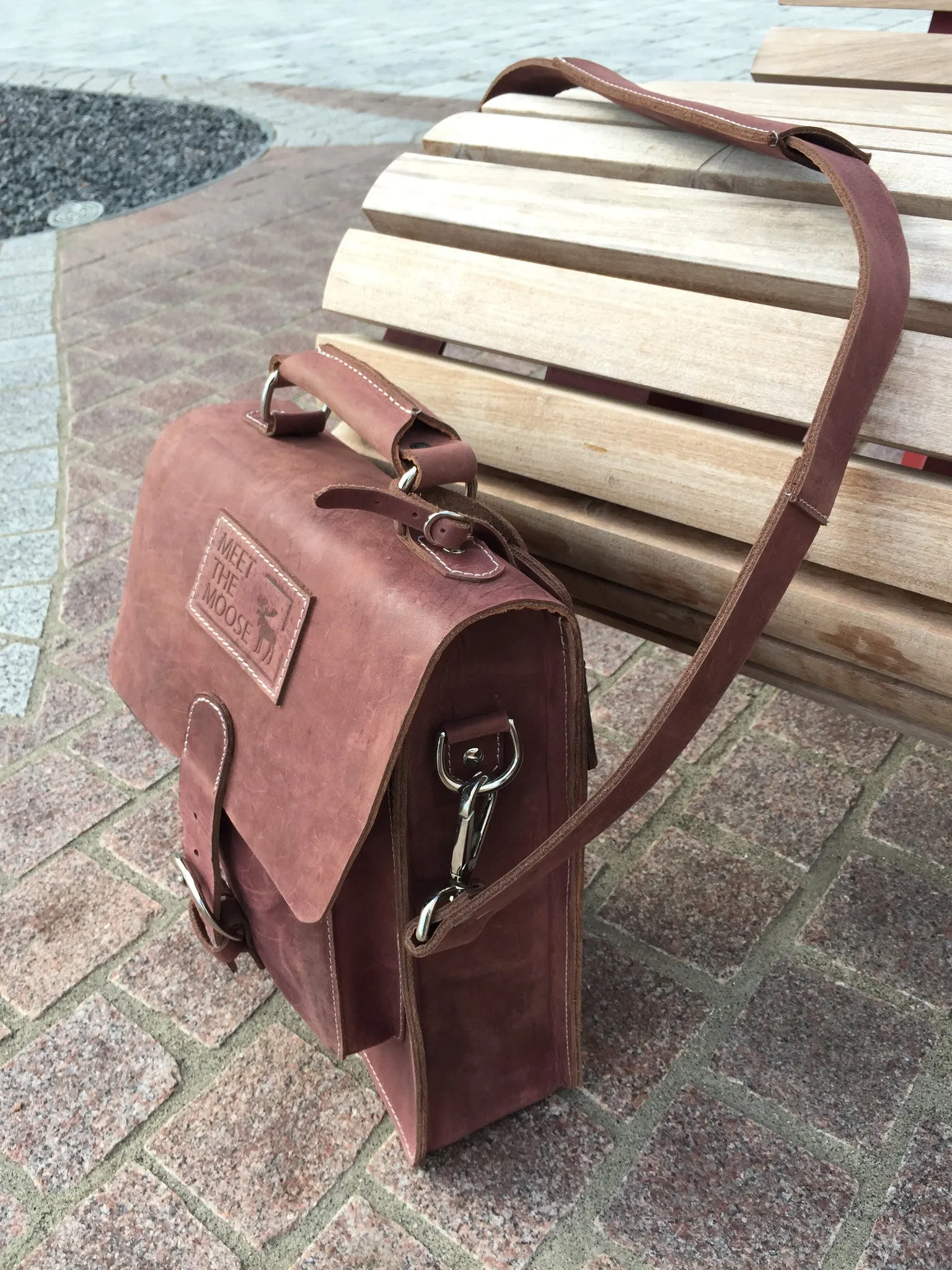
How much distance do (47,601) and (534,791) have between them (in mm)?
1664

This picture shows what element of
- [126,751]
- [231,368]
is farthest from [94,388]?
[126,751]

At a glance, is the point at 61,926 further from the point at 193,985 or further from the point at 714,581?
the point at 714,581

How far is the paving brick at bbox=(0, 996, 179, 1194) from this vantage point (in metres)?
1.40

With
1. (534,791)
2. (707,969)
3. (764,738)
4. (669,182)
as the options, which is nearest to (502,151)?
(669,182)

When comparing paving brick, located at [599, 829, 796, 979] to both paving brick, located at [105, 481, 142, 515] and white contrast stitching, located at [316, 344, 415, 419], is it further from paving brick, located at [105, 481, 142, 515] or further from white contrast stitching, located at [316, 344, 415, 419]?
paving brick, located at [105, 481, 142, 515]

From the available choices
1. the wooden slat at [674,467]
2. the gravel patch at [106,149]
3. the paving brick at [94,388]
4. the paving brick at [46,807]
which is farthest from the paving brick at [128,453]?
the gravel patch at [106,149]

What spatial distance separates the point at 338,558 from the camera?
1203 millimetres

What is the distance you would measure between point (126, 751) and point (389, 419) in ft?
3.60

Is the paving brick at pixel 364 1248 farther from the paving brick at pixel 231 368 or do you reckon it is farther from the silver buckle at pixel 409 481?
the paving brick at pixel 231 368

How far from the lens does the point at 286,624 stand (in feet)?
4.07

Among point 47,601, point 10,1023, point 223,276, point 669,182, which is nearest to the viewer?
point 669,182

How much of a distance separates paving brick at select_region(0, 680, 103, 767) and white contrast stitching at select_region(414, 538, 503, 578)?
4.09 feet

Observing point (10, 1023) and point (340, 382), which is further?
point (10, 1023)

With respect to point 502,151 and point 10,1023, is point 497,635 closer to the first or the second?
point 502,151
